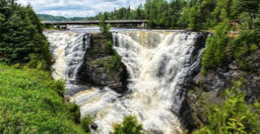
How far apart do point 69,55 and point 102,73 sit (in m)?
6.66

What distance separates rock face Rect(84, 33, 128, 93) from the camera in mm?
25875

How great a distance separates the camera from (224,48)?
2116cm

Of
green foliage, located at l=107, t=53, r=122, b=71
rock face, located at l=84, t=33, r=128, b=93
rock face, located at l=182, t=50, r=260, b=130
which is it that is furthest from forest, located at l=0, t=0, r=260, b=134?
rock face, located at l=84, t=33, r=128, b=93

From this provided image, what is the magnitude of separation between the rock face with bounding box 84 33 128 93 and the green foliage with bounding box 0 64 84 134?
12.1 meters

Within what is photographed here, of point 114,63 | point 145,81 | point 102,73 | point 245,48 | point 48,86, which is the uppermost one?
point 245,48

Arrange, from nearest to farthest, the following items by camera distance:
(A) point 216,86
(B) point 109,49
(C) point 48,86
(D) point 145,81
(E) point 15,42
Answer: (C) point 48,86
(E) point 15,42
(A) point 216,86
(D) point 145,81
(B) point 109,49

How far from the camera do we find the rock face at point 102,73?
2588 centimetres

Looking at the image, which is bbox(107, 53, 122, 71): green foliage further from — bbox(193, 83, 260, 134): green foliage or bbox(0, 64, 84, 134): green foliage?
bbox(193, 83, 260, 134): green foliage

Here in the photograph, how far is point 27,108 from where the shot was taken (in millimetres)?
9273

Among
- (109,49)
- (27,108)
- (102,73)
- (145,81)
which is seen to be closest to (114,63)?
(102,73)

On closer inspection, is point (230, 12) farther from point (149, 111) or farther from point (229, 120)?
point (229, 120)

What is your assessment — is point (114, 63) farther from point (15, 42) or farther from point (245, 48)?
point (245, 48)

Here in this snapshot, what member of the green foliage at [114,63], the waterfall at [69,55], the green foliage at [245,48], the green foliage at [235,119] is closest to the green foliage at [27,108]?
Answer: the green foliage at [235,119]

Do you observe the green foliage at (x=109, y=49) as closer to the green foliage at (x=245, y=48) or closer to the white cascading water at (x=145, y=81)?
the white cascading water at (x=145, y=81)
